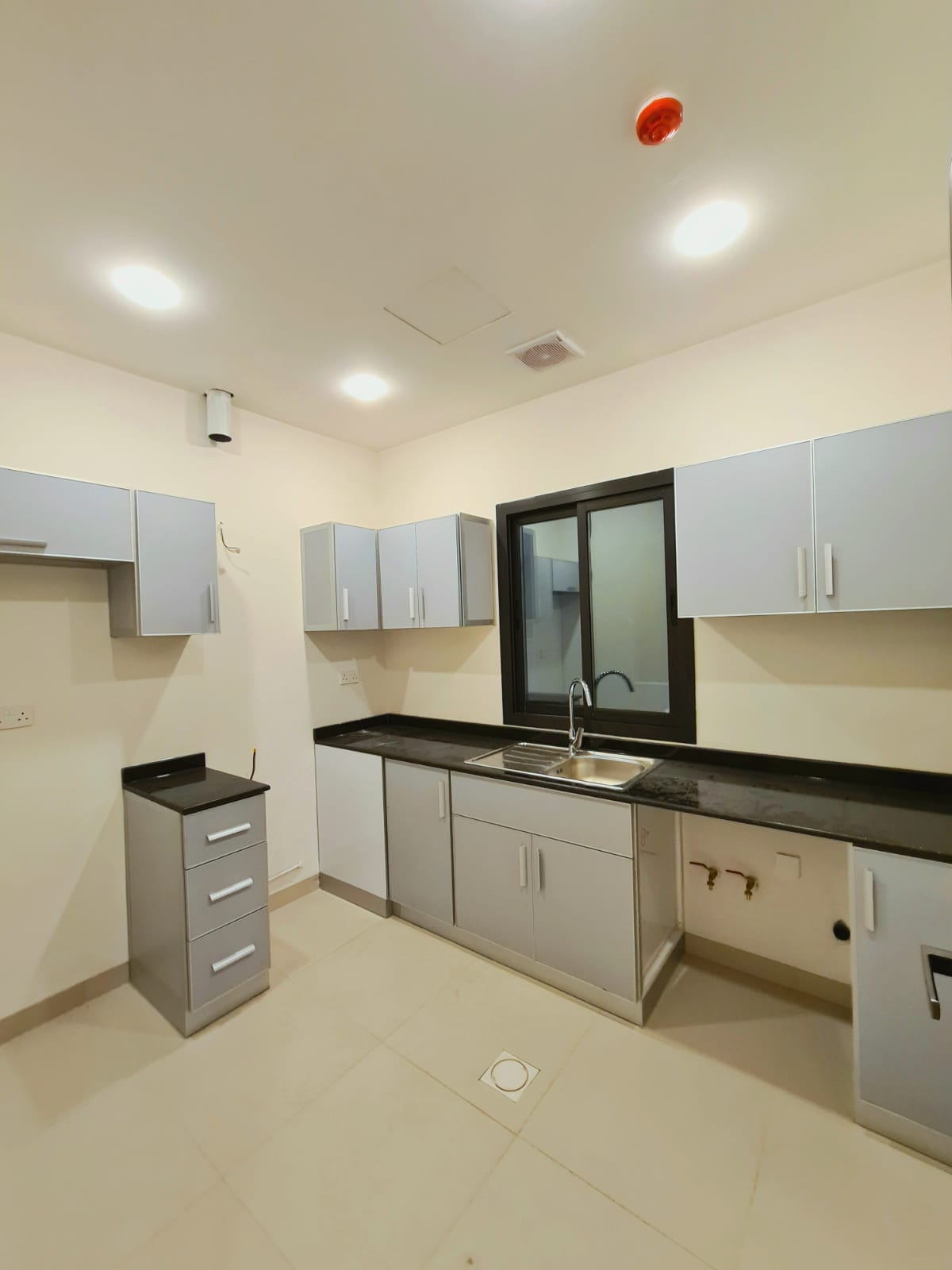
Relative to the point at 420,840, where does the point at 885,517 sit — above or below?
above

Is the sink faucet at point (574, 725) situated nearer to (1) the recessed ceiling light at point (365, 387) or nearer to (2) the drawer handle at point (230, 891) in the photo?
(2) the drawer handle at point (230, 891)

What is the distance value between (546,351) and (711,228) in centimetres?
83

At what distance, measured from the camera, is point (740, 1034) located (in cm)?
197

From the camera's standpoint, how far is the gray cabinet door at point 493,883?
7.64 feet

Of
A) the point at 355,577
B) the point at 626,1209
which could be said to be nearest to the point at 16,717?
the point at 355,577

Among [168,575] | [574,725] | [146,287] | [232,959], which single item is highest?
[146,287]

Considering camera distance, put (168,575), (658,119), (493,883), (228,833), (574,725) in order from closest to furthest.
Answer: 1. (658,119)
2. (228,833)
3. (168,575)
4. (493,883)
5. (574,725)

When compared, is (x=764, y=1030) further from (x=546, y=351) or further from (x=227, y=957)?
(x=546, y=351)

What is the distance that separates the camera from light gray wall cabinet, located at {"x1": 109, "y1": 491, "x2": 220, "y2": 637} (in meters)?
2.24

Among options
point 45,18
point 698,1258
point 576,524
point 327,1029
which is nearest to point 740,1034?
point 698,1258

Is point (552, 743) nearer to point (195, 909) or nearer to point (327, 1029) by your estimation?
point (327, 1029)

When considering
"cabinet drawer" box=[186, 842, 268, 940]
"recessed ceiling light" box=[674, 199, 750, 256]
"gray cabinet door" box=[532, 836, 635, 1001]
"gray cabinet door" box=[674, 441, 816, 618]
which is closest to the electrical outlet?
"cabinet drawer" box=[186, 842, 268, 940]

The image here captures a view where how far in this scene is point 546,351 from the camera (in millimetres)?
2389

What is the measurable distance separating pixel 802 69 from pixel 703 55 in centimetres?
24
